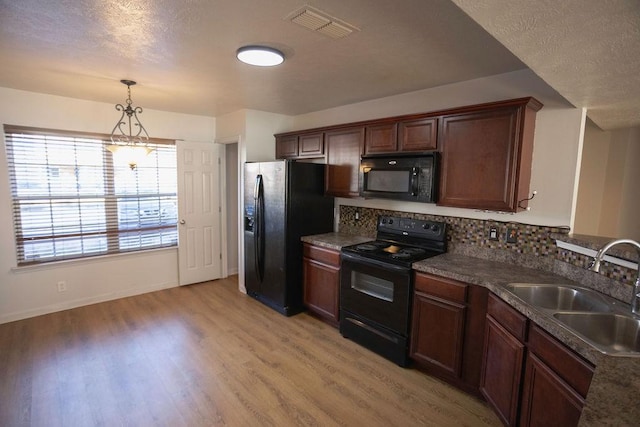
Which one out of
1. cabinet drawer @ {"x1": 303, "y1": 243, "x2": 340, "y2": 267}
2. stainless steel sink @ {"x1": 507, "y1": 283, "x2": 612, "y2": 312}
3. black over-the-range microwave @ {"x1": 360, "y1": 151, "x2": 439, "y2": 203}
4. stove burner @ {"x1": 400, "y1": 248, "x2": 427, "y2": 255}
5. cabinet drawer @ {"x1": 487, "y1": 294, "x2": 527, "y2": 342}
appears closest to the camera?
cabinet drawer @ {"x1": 487, "y1": 294, "x2": 527, "y2": 342}

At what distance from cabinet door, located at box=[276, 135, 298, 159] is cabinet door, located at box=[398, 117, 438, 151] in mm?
1545

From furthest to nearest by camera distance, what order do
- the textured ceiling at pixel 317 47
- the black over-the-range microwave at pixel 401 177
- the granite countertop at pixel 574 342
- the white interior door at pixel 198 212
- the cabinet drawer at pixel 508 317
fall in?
1. the white interior door at pixel 198 212
2. the black over-the-range microwave at pixel 401 177
3. the cabinet drawer at pixel 508 317
4. the textured ceiling at pixel 317 47
5. the granite countertop at pixel 574 342

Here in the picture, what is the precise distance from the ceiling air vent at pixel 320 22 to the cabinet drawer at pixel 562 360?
1948mm

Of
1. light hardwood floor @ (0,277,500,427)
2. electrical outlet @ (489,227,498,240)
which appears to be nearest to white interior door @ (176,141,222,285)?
light hardwood floor @ (0,277,500,427)

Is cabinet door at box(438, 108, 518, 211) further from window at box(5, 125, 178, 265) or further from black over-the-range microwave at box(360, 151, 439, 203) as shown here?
window at box(5, 125, 178, 265)

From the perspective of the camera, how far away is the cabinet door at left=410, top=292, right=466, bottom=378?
2350 mm

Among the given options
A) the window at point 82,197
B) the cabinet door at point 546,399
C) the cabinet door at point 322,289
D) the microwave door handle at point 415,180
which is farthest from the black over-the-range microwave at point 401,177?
the window at point 82,197

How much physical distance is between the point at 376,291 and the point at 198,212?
9.70 ft

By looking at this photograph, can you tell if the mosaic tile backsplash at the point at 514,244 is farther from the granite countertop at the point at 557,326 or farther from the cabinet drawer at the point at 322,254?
the cabinet drawer at the point at 322,254

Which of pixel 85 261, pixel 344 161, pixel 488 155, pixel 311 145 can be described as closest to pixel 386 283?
pixel 488 155

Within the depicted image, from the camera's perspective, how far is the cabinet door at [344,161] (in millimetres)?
3369

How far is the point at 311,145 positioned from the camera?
3.85 meters

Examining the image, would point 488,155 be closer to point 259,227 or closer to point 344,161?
point 344,161

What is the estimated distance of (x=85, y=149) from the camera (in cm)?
378
